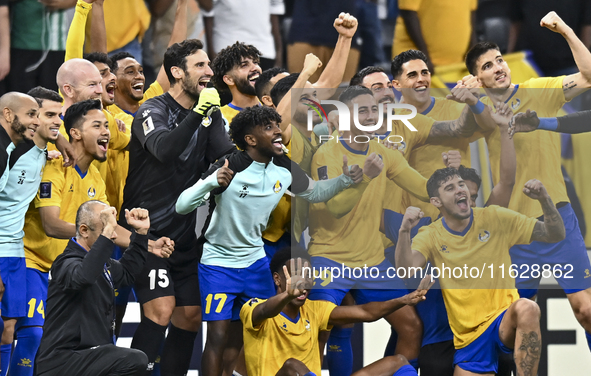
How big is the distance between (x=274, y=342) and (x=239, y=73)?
1.79 meters

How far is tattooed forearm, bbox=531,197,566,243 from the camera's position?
5.15m

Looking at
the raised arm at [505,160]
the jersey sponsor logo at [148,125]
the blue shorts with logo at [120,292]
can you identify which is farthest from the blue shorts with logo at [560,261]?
the blue shorts with logo at [120,292]

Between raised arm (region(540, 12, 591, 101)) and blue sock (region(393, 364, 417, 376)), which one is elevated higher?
raised arm (region(540, 12, 591, 101))

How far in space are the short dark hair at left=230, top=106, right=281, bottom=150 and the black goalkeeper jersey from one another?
7.0 inches

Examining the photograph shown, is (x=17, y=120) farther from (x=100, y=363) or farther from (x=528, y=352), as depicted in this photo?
(x=528, y=352)

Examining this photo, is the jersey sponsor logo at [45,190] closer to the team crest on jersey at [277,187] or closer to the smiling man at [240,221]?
the smiling man at [240,221]

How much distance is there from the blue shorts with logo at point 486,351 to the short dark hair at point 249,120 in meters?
1.81

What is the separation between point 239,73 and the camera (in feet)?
17.9

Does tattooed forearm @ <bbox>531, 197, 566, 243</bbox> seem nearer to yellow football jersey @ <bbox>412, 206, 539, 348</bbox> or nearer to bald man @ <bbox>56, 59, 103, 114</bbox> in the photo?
yellow football jersey @ <bbox>412, 206, 539, 348</bbox>

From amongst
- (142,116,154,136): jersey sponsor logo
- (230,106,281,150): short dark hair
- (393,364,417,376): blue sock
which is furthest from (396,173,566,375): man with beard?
(142,116,154,136): jersey sponsor logo

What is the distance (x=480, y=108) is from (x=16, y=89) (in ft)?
12.5

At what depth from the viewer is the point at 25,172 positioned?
195 inches

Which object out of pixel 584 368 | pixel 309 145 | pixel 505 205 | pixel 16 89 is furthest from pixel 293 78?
pixel 584 368

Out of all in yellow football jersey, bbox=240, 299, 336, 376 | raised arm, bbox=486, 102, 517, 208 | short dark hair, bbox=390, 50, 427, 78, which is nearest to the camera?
yellow football jersey, bbox=240, 299, 336, 376
